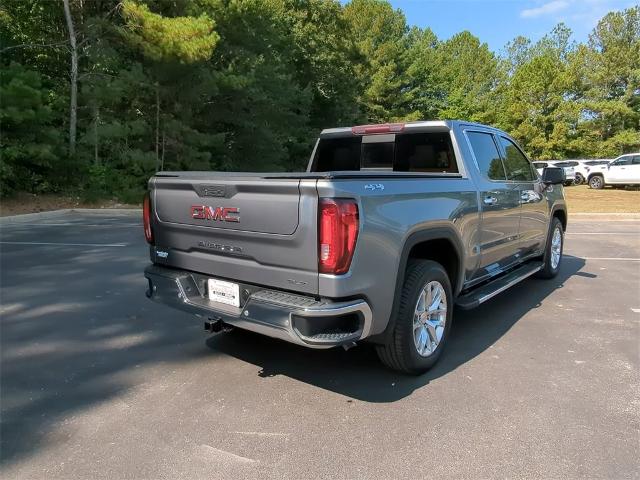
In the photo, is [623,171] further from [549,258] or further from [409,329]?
[409,329]

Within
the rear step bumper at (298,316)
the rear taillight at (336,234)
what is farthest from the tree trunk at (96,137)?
the rear taillight at (336,234)

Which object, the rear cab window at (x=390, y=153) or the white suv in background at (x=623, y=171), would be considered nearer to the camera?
the rear cab window at (x=390, y=153)

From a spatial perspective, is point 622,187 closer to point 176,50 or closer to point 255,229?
point 176,50

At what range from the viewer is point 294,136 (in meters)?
28.7

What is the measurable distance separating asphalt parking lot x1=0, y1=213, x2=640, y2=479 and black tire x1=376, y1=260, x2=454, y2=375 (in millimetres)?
144

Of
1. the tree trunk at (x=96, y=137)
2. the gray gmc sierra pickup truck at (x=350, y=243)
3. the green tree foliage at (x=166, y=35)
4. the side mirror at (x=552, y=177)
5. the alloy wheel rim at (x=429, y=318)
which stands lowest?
the alloy wheel rim at (x=429, y=318)

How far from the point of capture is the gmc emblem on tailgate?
3352 mm

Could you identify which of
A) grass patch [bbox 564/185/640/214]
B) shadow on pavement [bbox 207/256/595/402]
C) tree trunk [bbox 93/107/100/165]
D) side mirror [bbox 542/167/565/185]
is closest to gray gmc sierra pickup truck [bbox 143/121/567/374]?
shadow on pavement [bbox 207/256/595/402]

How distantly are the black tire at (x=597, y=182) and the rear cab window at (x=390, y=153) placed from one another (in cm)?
2677

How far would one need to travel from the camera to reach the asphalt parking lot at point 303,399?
8.93ft

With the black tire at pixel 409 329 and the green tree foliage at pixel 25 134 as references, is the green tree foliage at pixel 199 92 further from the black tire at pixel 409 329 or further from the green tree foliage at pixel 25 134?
the black tire at pixel 409 329

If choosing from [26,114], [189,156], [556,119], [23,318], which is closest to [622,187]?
[556,119]

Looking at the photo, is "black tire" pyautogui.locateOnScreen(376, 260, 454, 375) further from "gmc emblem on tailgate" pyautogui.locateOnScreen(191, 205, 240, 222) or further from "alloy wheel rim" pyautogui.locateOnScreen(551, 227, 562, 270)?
"alloy wheel rim" pyautogui.locateOnScreen(551, 227, 562, 270)

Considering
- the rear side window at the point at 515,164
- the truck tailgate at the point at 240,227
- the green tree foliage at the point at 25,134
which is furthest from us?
the green tree foliage at the point at 25,134
